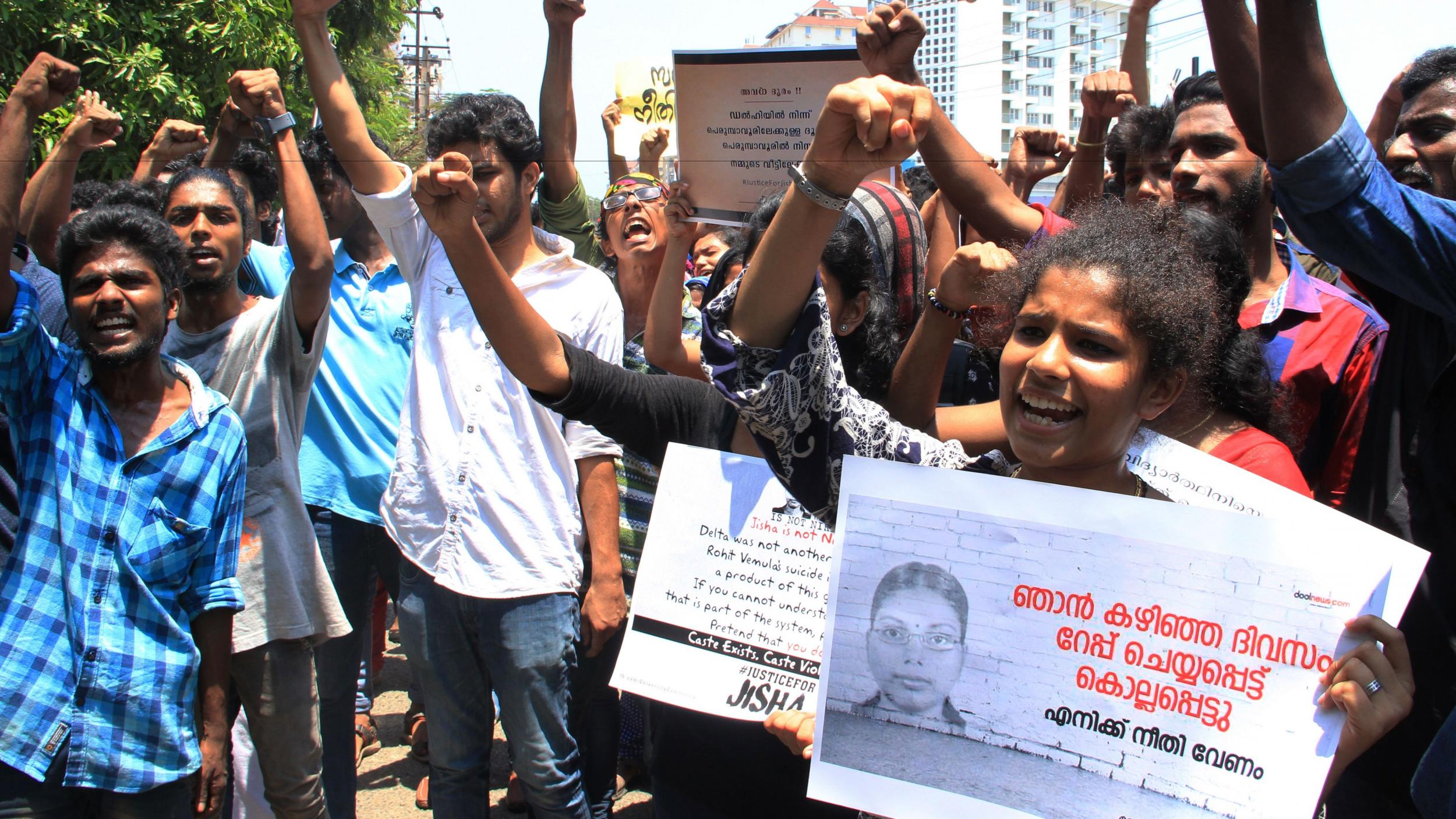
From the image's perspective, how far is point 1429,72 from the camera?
7.75 feet

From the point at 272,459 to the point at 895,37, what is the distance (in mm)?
2048

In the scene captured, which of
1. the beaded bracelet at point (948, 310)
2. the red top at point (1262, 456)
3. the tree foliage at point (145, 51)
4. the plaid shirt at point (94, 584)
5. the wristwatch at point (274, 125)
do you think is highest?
the tree foliage at point (145, 51)

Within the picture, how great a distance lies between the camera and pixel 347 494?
3408mm

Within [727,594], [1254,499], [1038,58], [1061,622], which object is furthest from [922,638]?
[1038,58]

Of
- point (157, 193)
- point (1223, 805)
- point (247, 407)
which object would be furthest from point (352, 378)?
point (1223, 805)

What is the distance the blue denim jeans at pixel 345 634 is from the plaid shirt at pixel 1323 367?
2.54 meters

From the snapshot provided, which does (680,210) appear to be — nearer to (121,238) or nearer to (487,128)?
(487,128)

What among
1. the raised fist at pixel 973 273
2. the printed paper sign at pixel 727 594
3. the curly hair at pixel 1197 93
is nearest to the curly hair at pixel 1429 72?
the curly hair at pixel 1197 93

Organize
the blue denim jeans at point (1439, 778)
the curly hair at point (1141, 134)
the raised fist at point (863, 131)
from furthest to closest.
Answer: the curly hair at point (1141, 134) → the blue denim jeans at point (1439, 778) → the raised fist at point (863, 131)

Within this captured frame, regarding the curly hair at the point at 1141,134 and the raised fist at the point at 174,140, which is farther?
the raised fist at the point at 174,140

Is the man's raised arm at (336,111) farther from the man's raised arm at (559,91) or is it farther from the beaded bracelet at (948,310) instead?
the beaded bracelet at (948,310)

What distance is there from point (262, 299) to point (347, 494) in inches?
27.6

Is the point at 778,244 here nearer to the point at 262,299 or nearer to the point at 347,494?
the point at 262,299

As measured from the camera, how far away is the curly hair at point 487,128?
2.96 meters
